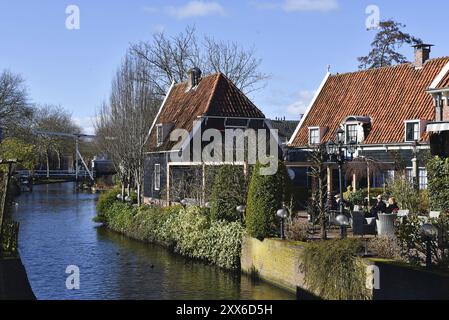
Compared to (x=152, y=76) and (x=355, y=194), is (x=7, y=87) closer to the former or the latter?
(x=152, y=76)

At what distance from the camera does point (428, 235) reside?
37.0 ft

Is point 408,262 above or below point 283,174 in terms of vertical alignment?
below

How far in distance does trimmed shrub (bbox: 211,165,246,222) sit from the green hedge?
0.39m

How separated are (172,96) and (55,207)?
1211cm

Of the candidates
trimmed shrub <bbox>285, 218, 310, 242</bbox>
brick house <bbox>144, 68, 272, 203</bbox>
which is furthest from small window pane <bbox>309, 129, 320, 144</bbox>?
trimmed shrub <bbox>285, 218, 310, 242</bbox>

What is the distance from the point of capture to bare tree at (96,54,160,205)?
31891 millimetres

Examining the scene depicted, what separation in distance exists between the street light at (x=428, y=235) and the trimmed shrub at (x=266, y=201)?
18.9 ft

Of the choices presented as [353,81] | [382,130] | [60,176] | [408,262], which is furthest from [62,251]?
[60,176]

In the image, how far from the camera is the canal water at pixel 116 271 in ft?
50.9

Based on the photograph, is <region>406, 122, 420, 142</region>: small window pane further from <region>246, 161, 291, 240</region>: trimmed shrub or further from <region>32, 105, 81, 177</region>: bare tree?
<region>32, 105, 81, 177</region>: bare tree

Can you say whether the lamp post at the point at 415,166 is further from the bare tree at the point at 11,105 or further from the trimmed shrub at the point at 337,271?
the bare tree at the point at 11,105

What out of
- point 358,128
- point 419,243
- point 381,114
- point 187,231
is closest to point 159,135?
point 358,128

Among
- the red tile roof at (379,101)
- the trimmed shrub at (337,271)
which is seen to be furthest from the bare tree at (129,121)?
the trimmed shrub at (337,271)
